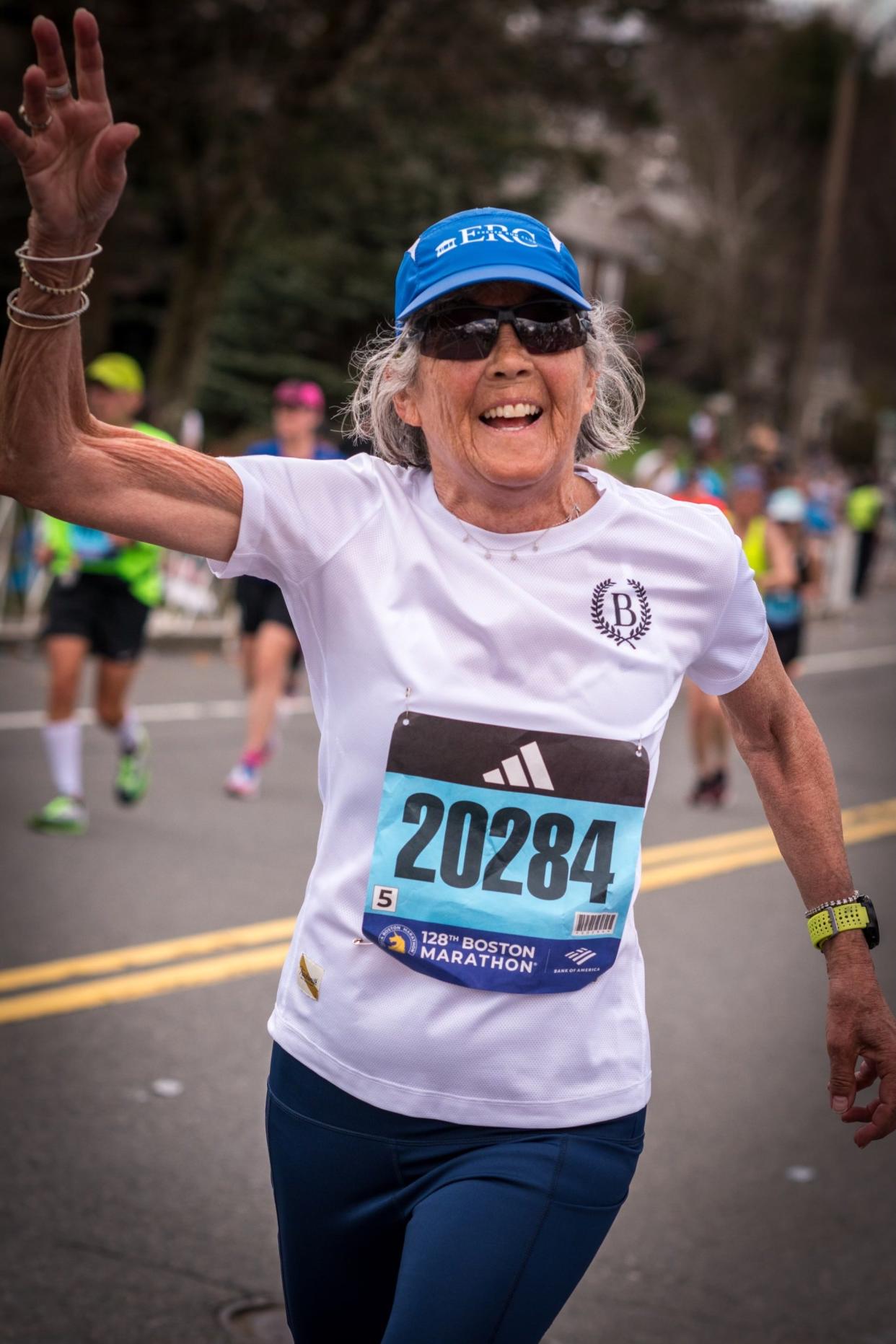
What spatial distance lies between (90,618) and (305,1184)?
5.81 m

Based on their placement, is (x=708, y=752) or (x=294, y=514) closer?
(x=294, y=514)

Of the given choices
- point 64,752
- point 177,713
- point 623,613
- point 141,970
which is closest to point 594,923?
point 623,613

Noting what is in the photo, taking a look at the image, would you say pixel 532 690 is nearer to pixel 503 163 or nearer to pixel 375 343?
pixel 375 343

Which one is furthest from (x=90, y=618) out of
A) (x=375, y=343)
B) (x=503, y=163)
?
(x=503, y=163)

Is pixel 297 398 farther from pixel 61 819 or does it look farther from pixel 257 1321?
pixel 257 1321

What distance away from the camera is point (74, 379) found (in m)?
2.12

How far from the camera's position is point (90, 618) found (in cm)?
780

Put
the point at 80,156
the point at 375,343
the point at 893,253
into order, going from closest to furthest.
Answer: the point at 80,156, the point at 375,343, the point at 893,253

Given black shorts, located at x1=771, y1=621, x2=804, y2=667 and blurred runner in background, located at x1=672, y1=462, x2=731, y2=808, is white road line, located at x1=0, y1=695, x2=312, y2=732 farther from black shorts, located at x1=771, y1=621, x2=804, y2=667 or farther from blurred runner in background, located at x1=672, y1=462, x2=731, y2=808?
black shorts, located at x1=771, y1=621, x2=804, y2=667

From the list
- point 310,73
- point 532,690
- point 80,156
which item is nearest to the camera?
point 80,156

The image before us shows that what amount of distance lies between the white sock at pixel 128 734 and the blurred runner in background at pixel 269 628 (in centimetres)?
69

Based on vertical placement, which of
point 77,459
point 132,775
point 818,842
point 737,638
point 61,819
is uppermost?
point 77,459

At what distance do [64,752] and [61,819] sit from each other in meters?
0.33

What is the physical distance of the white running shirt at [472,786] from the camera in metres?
2.21
